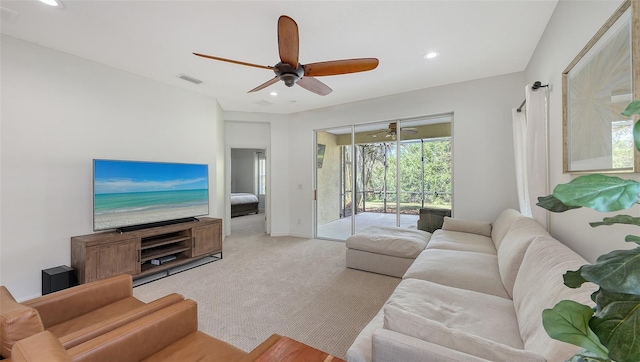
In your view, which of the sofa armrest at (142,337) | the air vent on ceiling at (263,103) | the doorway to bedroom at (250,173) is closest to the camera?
the sofa armrest at (142,337)

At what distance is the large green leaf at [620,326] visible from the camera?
45 cm

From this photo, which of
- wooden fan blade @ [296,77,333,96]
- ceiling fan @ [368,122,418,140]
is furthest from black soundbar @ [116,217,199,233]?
ceiling fan @ [368,122,418,140]

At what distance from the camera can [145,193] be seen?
329 cm

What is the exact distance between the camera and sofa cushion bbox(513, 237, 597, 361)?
3.13 feet

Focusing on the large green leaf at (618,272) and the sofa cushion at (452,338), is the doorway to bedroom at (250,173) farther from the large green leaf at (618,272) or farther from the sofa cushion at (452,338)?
the large green leaf at (618,272)

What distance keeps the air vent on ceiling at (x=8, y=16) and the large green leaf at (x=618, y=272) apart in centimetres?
402

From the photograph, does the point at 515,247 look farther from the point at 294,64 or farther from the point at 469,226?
the point at 294,64

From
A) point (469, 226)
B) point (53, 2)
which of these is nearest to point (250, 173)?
point (53, 2)

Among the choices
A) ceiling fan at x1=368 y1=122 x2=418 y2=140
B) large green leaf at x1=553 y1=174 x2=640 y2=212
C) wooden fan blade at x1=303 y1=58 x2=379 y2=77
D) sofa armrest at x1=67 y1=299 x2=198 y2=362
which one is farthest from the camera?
ceiling fan at x1=368 y1=122 x2=418 y2=140

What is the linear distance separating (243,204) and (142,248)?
16.7 ft

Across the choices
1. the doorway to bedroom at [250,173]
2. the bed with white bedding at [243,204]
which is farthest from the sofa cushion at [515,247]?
the doorway to bedroom at [250,173]

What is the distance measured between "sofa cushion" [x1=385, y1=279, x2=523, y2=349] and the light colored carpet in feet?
2.30

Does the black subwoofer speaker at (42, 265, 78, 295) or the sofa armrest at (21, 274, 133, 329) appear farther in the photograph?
the black subwoofer speaker at (42, 265, 78, 295)

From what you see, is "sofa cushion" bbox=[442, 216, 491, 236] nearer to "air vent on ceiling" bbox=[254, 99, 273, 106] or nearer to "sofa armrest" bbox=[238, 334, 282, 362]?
"sofa armrest" bbox=[238, 334, 282, 362]
